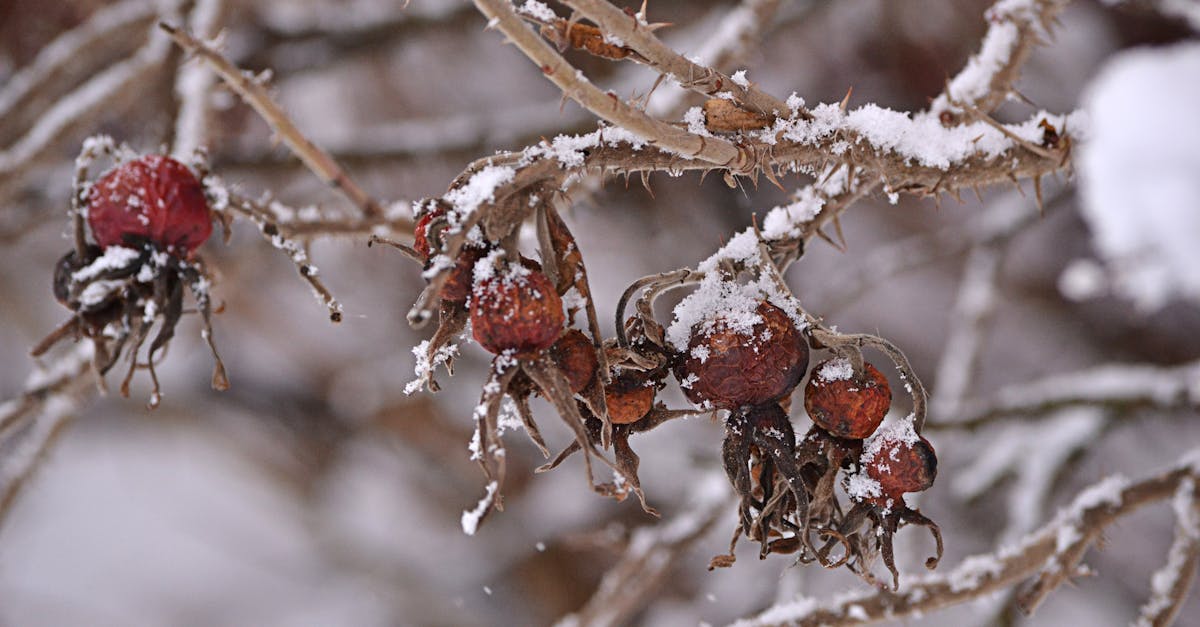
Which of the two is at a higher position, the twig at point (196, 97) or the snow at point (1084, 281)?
the snow at point (1084, 281)

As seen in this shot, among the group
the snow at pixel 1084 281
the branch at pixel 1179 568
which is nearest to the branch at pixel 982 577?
the branch at pixel 1179 568

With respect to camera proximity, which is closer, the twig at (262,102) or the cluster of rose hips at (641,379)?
the cluster of rose hips at (641,379)

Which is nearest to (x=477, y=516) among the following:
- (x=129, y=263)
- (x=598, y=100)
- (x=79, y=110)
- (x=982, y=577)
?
(x=598, y=100)

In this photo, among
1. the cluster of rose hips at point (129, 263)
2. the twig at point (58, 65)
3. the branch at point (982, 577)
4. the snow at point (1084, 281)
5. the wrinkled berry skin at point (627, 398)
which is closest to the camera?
the wrinkled berry skin at point (627, 398)

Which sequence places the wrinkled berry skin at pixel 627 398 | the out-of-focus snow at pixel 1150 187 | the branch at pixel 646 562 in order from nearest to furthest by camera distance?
the wrinkled berry skin at pixel 627 398 → the branch at pixel 646 562 → the out-of-focus snow at pixel 1150 187

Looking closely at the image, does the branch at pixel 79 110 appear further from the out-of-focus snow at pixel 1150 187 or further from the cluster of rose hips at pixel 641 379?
the out-of-focus snow at pixel 1150 187

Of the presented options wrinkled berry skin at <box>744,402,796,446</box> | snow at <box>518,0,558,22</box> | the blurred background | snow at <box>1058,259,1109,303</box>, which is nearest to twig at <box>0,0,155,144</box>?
the blurred background

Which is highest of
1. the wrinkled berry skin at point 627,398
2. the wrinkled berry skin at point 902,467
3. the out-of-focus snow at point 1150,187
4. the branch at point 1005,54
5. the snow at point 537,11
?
the out-of-focus snow at point 1150,187
